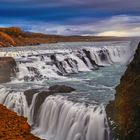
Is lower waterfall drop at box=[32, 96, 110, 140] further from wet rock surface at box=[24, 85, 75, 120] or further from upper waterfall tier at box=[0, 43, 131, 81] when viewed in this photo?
upper waterfall tier at box=[0, 43, 131, 81]

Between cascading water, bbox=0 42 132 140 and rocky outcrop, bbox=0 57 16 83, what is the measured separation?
488mm

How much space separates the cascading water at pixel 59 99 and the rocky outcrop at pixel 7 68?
49 centimetres

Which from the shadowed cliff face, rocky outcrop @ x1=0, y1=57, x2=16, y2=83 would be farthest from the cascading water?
the shadowed cliff face

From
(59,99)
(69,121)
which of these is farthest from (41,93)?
(69,121)

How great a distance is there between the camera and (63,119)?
64.8ft

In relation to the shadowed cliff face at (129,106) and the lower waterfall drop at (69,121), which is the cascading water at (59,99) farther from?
the shadowed cliff face at (129,106)

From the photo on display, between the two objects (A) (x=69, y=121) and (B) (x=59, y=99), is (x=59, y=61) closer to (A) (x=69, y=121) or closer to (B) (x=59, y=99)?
(B) (x=59, y=99)

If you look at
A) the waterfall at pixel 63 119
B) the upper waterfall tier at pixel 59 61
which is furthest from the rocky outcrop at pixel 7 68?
the waterfall at pixel 63 119

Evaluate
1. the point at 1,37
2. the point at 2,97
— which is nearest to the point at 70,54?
the point at 2,97

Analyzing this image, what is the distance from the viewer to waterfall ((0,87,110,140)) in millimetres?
17797

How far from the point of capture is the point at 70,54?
43156 mm

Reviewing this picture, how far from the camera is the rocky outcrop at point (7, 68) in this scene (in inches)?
1292

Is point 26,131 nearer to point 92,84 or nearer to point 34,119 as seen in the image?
point 34,119

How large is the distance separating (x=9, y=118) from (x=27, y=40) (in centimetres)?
7474
